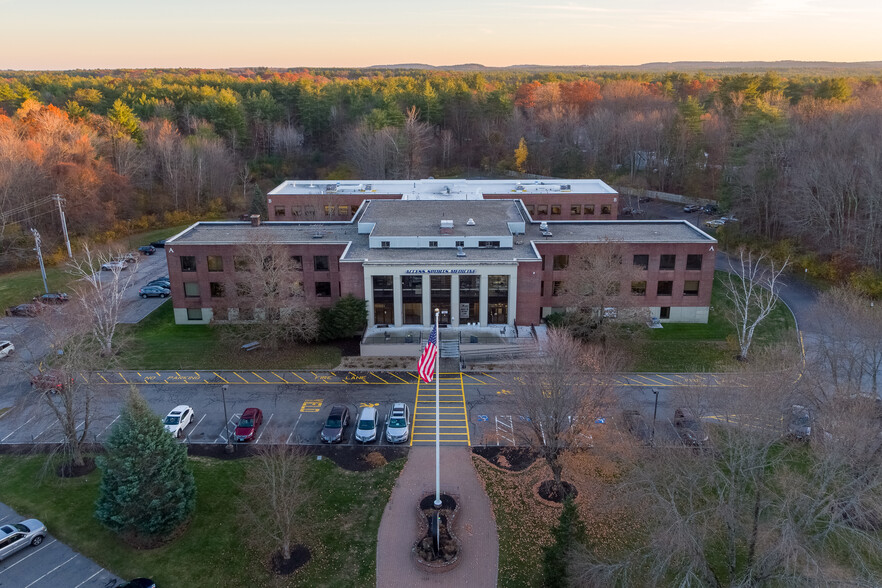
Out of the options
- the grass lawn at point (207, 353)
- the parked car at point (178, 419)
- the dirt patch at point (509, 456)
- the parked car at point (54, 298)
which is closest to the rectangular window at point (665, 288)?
the dirt patch at point (509, 456)

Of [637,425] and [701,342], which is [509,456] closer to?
[637,425]

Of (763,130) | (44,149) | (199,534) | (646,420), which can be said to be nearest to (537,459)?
(646,420)

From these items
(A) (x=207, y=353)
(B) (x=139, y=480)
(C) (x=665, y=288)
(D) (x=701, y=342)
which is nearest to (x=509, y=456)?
(B) (x=139, y=480)

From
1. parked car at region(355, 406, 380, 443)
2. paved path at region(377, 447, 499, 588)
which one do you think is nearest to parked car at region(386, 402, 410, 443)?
parked car at region(355, 406, 380, 443)

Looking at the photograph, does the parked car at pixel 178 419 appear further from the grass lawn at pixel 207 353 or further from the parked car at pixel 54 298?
the parked car at pixel 54 298

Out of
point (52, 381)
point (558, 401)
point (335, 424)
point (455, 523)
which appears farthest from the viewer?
point (335, 424)
